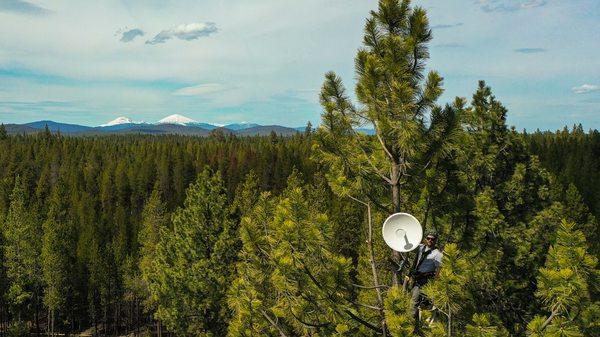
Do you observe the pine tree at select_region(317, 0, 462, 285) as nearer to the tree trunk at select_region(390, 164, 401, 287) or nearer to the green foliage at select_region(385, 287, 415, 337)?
the tree trunk at select_region(390, 164, 401, 287)

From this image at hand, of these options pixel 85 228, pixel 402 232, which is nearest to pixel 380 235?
pixel 402 232

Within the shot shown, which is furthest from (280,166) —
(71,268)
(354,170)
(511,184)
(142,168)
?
(354,170)

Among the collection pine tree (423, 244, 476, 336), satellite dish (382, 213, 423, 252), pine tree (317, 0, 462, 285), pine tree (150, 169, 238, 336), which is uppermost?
pine tree (317, 0, 462, 285)

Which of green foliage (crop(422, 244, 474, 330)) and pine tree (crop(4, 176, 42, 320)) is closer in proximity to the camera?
green foliage (crop(422, 244, 474, 330))

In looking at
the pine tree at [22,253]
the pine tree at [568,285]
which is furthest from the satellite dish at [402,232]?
the pine tree at [22,253]

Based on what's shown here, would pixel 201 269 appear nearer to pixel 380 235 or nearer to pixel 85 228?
pixel 380 235

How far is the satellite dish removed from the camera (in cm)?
674

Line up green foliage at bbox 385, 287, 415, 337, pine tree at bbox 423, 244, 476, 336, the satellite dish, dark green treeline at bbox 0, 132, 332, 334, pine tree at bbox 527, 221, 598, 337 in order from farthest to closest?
dark green treeline at bbox 0, 132, 332, 334 → the satellite dish → green foliage at bbox 385, 287, 415, 337 → pine tree at bbox 423, 244, 476, 336 → pine tree at bbox 527, 221, 598, 337

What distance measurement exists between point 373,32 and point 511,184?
369 inches

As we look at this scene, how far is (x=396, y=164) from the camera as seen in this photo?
762 centimetres

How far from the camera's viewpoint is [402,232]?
688cm

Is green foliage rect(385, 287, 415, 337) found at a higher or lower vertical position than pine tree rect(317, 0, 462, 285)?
lower

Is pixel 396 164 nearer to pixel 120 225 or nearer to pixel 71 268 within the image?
pixel 71 268

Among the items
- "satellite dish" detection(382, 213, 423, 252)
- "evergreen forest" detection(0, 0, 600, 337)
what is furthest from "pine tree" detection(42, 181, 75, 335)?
"satellite dish" detection(382, 213, 423, 252)
